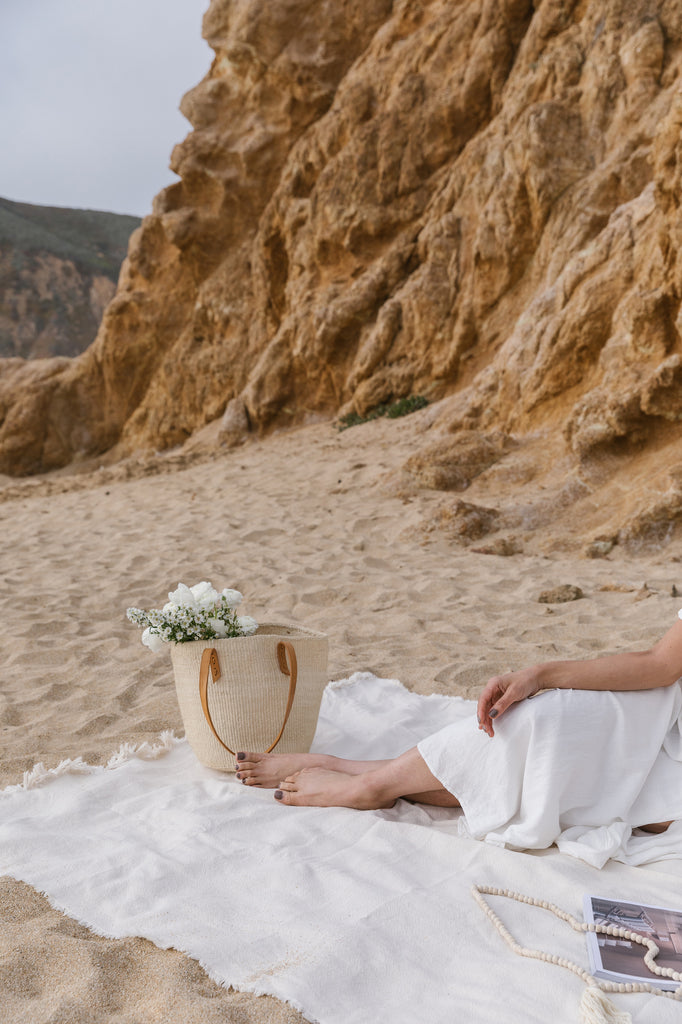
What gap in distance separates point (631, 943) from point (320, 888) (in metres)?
0.67

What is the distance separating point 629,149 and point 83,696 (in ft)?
22.8

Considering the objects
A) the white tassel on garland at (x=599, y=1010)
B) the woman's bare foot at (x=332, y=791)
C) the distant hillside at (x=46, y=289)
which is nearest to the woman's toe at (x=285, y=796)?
the woman's bare foot at (x=332, y=791)

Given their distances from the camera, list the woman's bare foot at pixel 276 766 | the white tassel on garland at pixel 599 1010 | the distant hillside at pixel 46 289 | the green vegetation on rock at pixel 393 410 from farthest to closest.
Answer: the distant hillside at pixel 46 289 < the green vegetation on rock at pixel 393 410 < the woman's bare foot at pixel 276 766 < the white tassel on garland at pixel 599 1010

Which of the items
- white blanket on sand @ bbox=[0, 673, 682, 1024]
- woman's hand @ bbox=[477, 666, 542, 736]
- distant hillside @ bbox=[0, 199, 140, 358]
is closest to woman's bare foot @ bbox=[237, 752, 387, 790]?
white blanket on sand @ bbox=[0, 673, 682, 1024]

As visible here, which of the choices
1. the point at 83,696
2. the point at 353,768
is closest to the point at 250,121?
the point at 83,696

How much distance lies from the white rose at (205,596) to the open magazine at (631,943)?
138cm

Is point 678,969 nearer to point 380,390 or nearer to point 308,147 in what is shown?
point 380,390

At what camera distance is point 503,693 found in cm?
201

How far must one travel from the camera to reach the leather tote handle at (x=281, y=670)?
2.52m

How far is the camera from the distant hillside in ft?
97.0

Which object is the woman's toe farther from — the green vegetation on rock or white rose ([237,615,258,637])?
the green vegetation on rock

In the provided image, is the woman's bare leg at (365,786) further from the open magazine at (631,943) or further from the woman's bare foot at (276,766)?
the open magazine at (631,943)

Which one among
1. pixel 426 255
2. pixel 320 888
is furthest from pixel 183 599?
Answer: pixel 426 255

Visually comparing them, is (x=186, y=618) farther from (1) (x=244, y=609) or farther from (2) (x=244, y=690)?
(1) (x=244, y=609)
